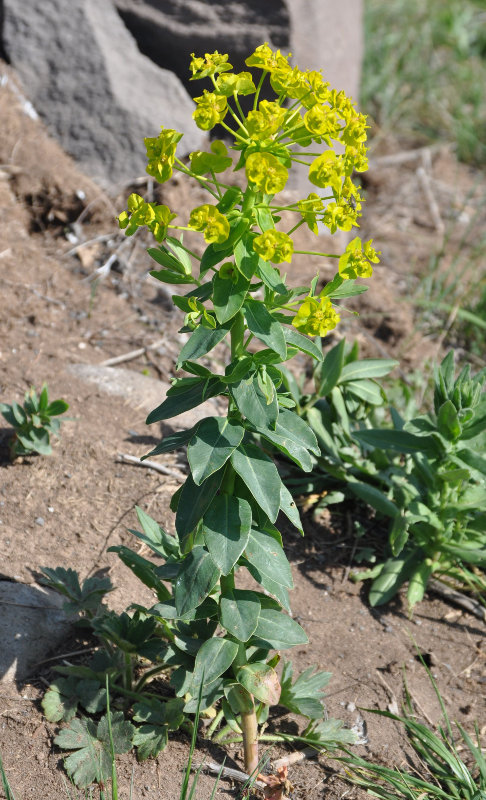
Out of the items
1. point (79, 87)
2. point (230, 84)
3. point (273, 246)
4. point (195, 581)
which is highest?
point (230, 84)

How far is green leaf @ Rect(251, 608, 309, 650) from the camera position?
1966 mm

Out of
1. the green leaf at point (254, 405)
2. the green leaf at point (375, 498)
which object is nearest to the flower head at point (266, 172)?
the green leaf at point (254, 405)

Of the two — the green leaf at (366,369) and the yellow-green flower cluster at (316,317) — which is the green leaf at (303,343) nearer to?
the yellow-green flower cluster at (316,317)

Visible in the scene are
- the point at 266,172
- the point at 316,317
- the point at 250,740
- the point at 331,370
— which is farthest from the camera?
the point at 331,370

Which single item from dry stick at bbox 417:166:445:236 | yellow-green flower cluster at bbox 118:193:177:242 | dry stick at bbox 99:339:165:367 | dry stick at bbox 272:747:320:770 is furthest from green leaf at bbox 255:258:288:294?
dry stick at bbox 417:166:445:236

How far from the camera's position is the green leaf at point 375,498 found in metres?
2.89

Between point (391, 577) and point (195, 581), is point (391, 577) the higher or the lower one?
the lower one

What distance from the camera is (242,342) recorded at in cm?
184

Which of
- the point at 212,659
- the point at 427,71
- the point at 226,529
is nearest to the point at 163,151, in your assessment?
the point at 226,529

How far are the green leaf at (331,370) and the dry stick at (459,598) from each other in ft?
2.66

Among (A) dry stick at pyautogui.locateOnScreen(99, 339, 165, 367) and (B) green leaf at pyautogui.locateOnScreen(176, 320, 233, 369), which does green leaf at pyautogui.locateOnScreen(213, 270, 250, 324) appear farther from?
(A) dry stick at pyautogui.locateOnScreen(99, 339, 165, 367)

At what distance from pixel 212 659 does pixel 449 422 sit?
1.16 meters

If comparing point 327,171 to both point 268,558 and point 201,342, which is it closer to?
point 201,342

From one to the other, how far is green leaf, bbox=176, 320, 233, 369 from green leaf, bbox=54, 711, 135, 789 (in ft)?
3.37
